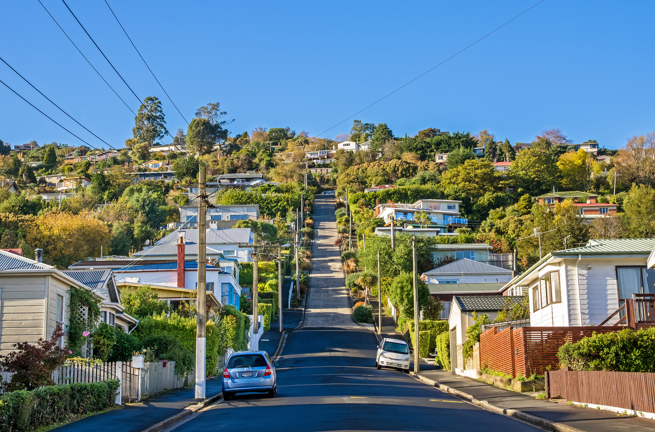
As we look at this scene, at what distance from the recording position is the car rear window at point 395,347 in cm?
3819

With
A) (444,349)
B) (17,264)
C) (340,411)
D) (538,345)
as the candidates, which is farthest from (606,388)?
(444,349)

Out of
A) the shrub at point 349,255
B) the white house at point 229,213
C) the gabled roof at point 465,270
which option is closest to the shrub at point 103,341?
the gabled roof at point 465,270

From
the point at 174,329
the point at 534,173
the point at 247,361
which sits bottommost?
the point at 247,361

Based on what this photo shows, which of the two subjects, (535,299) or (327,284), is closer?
(535,299)

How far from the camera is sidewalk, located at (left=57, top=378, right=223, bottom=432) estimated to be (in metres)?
13.7

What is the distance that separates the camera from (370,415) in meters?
14.8

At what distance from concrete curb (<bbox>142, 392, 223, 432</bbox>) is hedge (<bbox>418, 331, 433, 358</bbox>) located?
2649 centimetres

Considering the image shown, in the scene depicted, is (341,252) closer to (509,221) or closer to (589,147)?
(509,221)

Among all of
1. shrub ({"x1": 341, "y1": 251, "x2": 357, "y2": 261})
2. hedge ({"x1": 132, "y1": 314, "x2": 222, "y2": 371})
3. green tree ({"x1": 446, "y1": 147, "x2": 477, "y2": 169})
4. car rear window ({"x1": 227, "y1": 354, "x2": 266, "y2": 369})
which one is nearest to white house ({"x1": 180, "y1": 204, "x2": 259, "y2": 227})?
shrub ({"x1": 341, "y1": 251, "x2": 357, "y2": 261})

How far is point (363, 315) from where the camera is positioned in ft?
205

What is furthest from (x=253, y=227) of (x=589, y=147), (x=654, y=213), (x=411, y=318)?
(x=589, y=147)

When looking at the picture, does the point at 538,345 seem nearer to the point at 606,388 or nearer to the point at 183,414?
the point at 606,388

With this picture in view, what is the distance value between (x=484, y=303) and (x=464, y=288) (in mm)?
21091

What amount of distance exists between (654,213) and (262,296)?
159ft
